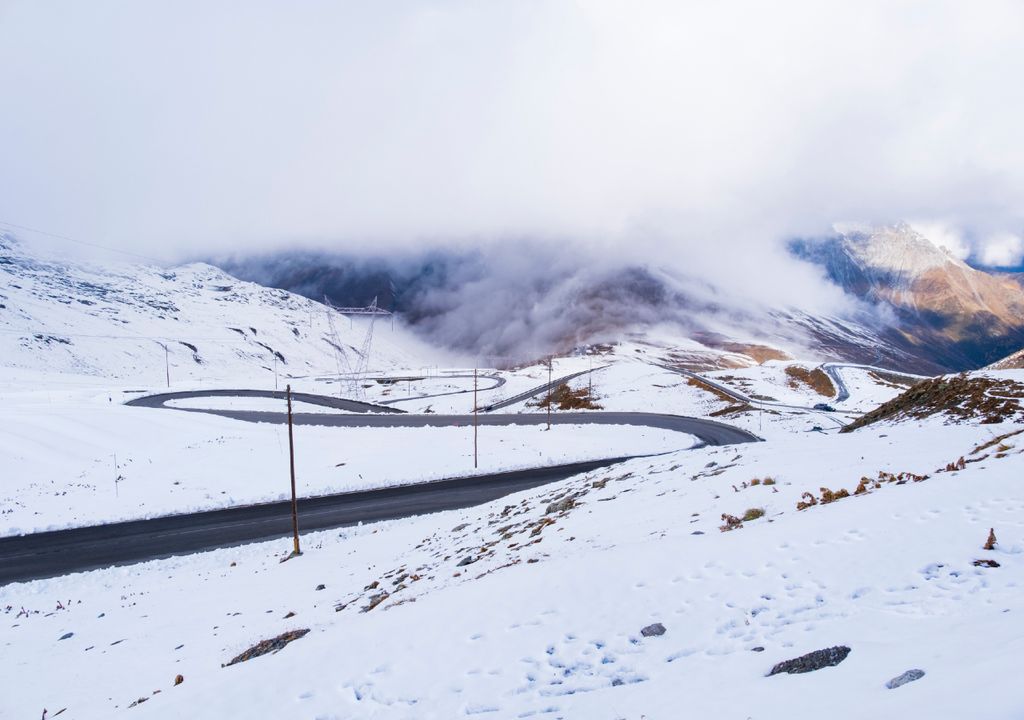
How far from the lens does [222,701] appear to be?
1019 cm

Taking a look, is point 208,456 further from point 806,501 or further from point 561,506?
point 806,501

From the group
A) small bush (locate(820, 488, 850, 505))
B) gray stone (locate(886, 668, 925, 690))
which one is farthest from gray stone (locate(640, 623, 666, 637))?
small bush (locate(820, 488, 850, 505))

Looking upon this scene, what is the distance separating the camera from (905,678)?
5.80m

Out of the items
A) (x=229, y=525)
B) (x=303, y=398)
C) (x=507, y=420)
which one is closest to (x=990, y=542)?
(x=229, y=525)

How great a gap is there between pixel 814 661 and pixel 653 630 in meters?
2.68

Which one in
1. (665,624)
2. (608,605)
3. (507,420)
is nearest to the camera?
(665,624)

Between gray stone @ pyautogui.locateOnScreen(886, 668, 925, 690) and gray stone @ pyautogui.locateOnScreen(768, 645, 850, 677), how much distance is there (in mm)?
989

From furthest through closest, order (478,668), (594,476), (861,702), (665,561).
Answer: (594,476), (665,561), (478,668), (861,702)

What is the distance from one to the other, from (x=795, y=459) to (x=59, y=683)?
2417cm

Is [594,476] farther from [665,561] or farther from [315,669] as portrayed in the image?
[315,669]

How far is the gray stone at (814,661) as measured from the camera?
6.87m

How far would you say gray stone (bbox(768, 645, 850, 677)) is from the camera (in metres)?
6.87

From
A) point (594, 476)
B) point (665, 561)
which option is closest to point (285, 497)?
point (594, 476)

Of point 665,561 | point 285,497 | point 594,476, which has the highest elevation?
point 665,561
